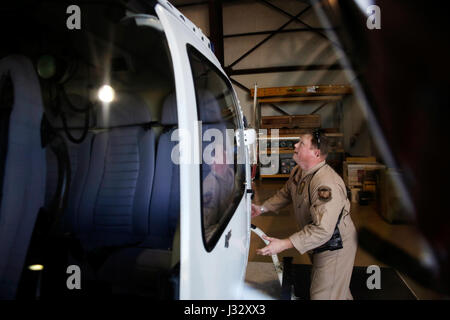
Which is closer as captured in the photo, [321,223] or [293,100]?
[321,223]

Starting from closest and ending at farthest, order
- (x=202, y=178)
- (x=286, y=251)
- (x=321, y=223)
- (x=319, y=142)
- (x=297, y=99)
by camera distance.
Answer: (x=202, y=178)
(x=321, y=223)
(x=319, y=142)
(x=286, y=251)
(x=297, y=99)

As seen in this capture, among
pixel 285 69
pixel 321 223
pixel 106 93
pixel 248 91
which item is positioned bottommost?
pixel 321 223

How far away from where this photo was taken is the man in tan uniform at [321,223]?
1.30 metres

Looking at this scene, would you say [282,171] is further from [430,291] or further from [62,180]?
[430,291]

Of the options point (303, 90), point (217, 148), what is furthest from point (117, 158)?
point (303, 90)

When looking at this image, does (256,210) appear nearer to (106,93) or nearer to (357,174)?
(106,93)

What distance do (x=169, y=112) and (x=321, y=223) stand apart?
1030mm

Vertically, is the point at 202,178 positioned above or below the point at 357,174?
above

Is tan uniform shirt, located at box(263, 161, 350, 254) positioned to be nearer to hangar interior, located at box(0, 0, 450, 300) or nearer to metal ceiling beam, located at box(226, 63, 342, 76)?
hangar interior, located at box(0, 0, 450, 300)

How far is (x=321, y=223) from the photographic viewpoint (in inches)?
50.7

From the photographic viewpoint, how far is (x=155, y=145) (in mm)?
1430

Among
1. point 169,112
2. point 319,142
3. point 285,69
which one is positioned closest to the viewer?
point 169,112

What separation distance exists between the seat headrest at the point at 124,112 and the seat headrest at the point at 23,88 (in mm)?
679
